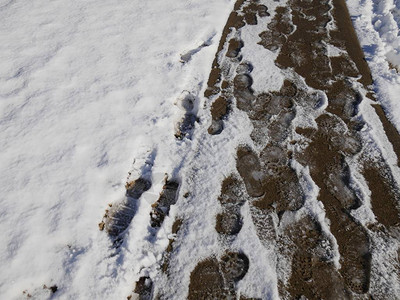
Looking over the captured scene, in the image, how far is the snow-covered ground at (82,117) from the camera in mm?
1421

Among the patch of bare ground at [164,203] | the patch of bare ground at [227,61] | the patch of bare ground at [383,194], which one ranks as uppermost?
the patch of bare ground at [227,61]

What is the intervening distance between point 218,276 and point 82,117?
1.30m

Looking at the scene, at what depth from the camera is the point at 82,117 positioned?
1991 mm

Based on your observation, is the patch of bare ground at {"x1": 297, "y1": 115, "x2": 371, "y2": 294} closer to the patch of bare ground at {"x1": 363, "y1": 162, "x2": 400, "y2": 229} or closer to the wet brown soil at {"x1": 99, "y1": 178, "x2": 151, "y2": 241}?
the patch of bare ground at {"x1": 363, "y1": 162, "x2": 400, "y2": 229}

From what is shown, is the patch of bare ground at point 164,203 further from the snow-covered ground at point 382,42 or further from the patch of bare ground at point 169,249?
the snow-covered ground at point 382,42

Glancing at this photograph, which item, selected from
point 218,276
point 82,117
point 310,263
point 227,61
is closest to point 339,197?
point 310,263

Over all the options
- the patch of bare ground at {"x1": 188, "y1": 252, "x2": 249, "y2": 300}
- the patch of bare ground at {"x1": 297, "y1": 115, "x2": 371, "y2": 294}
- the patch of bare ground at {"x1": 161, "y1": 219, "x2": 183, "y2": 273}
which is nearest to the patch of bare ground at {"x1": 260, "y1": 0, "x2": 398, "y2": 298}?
the patch of bare ground at {"x1": 297, "y1": 115, "x2": 371, "y2": 294}

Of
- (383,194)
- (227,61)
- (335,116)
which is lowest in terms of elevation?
(383,194)

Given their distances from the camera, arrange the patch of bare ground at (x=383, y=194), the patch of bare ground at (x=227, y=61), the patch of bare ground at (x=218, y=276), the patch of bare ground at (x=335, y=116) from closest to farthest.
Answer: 1. the patch of bare ground at (x=218, y=276)
2. the patch of bare ground at (x=335, y=116)
3. the patch of bare ground at (x=383, y=194)
4. the patch of bare ground at (x=227, y=61)

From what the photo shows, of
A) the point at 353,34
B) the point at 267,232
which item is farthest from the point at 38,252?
the point at 353,34

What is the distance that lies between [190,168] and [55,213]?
755mm

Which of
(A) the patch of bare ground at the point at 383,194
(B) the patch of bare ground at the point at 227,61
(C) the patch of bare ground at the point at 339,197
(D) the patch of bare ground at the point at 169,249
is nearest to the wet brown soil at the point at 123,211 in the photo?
(D) the patch of bare ground at the point at 169,249

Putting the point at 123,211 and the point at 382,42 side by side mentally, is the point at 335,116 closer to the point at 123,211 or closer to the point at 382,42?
the point at 382,42

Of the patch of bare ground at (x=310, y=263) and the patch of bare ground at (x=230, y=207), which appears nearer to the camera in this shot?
the patch of bare ground at (x=310, y=263)
